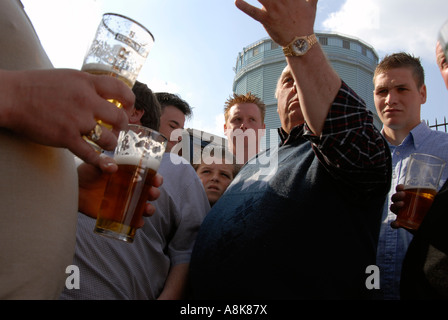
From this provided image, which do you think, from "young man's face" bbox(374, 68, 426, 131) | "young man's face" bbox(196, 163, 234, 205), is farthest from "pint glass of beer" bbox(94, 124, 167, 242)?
"young man's face" bbox(374, 68, 426, 131)

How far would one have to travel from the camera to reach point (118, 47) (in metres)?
1.17

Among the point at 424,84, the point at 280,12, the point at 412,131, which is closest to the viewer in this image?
the point at 280,12

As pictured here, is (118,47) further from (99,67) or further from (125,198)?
(125,198)

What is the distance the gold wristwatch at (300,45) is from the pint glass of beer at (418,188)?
84 cm

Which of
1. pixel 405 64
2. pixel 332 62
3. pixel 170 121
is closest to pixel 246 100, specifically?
pixel 170 121

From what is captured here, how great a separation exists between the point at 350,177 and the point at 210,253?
778 mm

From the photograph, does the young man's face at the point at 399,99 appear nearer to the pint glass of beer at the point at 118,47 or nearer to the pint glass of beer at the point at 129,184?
the pint glass of beer at the point at 129,184

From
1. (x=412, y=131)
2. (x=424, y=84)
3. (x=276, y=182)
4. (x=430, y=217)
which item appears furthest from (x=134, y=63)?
(x=424, y=84)

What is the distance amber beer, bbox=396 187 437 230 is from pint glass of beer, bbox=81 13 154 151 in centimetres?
139

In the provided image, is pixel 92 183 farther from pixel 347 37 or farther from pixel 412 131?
pixel 347 37

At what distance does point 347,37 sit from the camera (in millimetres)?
24906

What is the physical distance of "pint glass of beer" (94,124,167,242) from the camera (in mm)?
1332

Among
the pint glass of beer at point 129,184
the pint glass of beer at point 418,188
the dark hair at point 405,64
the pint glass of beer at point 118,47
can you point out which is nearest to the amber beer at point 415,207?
the pint glass of beer at point 418,188

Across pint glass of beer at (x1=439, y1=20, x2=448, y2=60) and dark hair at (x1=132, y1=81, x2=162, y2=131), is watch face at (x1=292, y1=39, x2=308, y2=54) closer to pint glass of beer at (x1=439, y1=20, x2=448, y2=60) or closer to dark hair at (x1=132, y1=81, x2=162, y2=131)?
pint glass of beer at (x1=439, y1=20, x2=448, y2=60)
